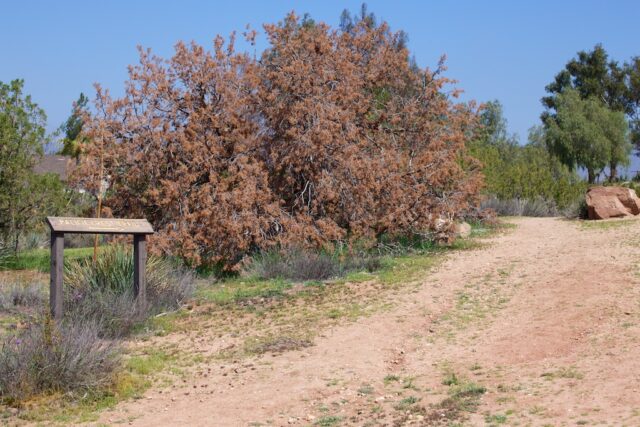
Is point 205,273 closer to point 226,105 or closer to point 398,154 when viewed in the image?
point 226,105

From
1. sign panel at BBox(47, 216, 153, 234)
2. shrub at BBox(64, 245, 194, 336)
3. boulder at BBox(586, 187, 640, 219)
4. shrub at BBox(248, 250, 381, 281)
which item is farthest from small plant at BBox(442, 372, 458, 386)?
boulder at BBox(586, 187, 640, 219)

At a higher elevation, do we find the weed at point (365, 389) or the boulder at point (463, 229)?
the boulder at point (463, 229)

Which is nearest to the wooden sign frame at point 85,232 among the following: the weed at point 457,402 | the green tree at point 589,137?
the weed at point 457,402

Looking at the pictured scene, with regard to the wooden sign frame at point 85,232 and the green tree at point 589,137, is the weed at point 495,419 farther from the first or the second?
the green tree at point 589,137

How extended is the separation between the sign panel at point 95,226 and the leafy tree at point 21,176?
719cm

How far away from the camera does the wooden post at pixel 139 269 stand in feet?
36.8

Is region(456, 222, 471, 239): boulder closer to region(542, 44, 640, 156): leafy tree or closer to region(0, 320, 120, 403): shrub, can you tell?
region(0, 320, 120, 403): shrub

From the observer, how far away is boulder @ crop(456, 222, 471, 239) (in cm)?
1881

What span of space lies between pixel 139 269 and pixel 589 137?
133 feet

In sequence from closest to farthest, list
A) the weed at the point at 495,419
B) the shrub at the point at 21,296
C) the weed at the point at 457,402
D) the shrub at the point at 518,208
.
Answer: the weed at the point at 495,419 < the weed at the point at 457,402 < the shrub at the point at 21,296 < the shrub at the point at 518,208

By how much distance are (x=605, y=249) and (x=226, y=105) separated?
7.89m

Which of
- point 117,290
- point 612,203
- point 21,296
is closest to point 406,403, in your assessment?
point 117,290

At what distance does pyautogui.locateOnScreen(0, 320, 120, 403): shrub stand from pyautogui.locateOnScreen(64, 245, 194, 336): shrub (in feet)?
4.72

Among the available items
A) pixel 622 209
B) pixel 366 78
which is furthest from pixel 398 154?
pixel 622 209
